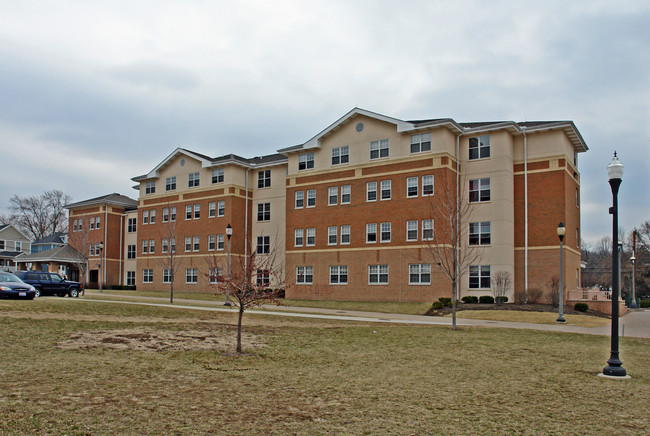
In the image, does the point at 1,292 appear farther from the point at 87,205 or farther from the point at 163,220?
the point at 87,205

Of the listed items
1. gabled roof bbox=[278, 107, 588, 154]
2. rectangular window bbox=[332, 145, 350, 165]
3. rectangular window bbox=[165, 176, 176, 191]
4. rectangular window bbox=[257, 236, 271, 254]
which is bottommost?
rectangular window bbox=[257, 236, 271, 254]

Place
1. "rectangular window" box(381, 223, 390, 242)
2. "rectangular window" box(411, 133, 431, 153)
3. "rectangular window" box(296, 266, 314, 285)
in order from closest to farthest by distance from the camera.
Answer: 1. "rectangular window" box(411, 133, 431, 153)
2. "rectangular window" box(381, 223, 390, 242)
3. "rectangular window" box(296, 266, 314, 285)

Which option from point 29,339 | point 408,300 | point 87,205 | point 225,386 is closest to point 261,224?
point 408,300

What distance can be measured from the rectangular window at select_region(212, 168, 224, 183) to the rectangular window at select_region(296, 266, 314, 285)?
12985 mm

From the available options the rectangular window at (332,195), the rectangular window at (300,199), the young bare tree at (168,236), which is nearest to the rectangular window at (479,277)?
the rectangular window at (332,195)

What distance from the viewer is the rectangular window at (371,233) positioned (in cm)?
4134

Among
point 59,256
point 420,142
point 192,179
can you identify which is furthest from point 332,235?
point 59,256

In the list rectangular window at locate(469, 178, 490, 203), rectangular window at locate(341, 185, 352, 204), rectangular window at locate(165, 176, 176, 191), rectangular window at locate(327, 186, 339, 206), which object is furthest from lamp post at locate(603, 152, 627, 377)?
rectangular window at locate(165, 176, 176, 191)

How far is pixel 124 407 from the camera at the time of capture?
293 inches

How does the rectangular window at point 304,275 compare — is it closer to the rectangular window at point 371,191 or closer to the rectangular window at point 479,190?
the rectangular window at point 371,191

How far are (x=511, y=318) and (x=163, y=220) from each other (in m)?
39.1

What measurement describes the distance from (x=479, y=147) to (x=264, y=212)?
70.1ft

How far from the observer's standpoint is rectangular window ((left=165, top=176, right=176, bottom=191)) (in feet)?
184

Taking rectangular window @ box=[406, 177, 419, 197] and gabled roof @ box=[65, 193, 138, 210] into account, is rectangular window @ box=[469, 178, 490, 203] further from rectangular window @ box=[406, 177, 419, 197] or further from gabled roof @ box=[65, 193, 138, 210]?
gabled roof @ box=[65, 193, 138, 210]
